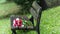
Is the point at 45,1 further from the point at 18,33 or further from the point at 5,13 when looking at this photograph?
the point at 18,33

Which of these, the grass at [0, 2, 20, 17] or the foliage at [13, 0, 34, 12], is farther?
the grass at [0, 2, 20, 17]

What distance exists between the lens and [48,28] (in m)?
6.70

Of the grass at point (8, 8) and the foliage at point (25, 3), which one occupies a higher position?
the foliage at point (25, 3)

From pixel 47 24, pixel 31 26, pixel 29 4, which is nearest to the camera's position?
pixel 31 26

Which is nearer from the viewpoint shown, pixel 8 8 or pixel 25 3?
pixel 25 3

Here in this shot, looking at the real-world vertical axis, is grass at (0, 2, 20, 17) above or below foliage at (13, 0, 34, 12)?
below

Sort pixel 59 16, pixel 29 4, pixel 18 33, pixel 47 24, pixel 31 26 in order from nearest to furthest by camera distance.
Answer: pixel 31 26
pixel 18 33
pixel 47 24
pixel 59 16
pixel 29 4

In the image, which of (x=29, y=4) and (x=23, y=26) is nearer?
(x=23, y=26)

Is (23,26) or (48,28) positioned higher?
(23,26)

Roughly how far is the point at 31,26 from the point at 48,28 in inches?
48.2

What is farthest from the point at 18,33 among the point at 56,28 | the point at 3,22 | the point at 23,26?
the point at 3,22

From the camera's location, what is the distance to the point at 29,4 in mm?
9266

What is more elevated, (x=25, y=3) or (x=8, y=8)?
(x=25, y=3)

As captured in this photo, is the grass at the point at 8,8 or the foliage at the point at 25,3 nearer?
the foliage at the point at 25,3
